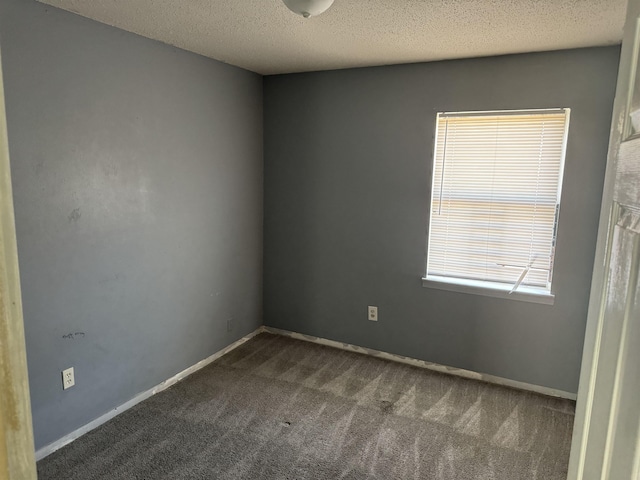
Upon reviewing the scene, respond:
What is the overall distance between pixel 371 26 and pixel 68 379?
8.35ft

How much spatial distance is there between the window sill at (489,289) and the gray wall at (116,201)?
1656mm

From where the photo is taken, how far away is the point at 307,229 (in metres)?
3.62

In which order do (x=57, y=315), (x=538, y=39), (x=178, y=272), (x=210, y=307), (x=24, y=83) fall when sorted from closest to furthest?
(x=24, y=83), (x=57, y=315), (x=538, y=39), (x=178, y=272), (x=210, y=307)

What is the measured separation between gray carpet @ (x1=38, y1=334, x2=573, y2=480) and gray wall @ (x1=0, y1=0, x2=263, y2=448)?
10.6 inches

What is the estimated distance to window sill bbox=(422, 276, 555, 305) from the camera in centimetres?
288

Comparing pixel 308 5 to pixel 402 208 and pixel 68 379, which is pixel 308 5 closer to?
pixel 402 208

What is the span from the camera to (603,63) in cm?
255

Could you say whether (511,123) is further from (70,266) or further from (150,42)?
(70,266)

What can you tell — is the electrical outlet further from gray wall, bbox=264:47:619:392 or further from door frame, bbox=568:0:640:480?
door frame, bbox=568:0:640:480

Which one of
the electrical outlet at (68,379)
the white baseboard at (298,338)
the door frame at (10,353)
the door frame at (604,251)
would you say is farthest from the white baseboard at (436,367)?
the door frame at (10,353)

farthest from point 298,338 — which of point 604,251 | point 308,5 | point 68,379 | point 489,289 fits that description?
point 604,251

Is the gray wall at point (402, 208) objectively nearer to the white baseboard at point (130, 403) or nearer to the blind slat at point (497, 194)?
the blind slat at point (497, 194)

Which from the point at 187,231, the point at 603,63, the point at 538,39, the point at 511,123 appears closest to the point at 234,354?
the point at 187,231

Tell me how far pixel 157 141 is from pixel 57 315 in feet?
3.90
